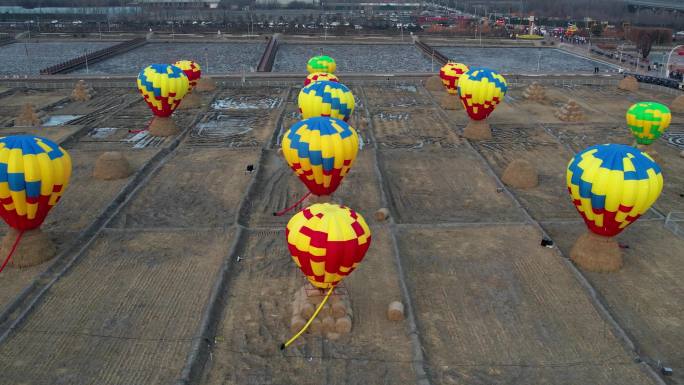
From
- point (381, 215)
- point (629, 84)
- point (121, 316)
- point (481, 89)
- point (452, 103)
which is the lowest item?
point (121, 316)

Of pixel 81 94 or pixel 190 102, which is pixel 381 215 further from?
pixel 81 94

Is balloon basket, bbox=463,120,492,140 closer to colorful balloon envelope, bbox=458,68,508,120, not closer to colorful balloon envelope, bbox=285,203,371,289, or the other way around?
colorful balloon envelope, bbox=458,68,508,120

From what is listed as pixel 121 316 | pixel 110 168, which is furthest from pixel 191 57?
pixel 121 316

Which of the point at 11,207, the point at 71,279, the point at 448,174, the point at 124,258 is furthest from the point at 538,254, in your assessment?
the point at 11,207

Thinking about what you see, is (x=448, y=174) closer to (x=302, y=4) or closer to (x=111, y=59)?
(x=111, y=59)

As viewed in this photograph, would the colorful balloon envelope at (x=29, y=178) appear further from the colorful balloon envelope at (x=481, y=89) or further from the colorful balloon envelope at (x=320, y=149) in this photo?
the colorful balloon envelope at (x=481, y=89)

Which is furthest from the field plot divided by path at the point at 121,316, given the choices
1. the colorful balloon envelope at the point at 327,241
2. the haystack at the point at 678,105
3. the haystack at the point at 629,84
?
the haystack at the point at 629,84

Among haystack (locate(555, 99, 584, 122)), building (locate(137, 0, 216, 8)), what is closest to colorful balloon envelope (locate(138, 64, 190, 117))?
haystack (locate(555, 99, 584, 122))
